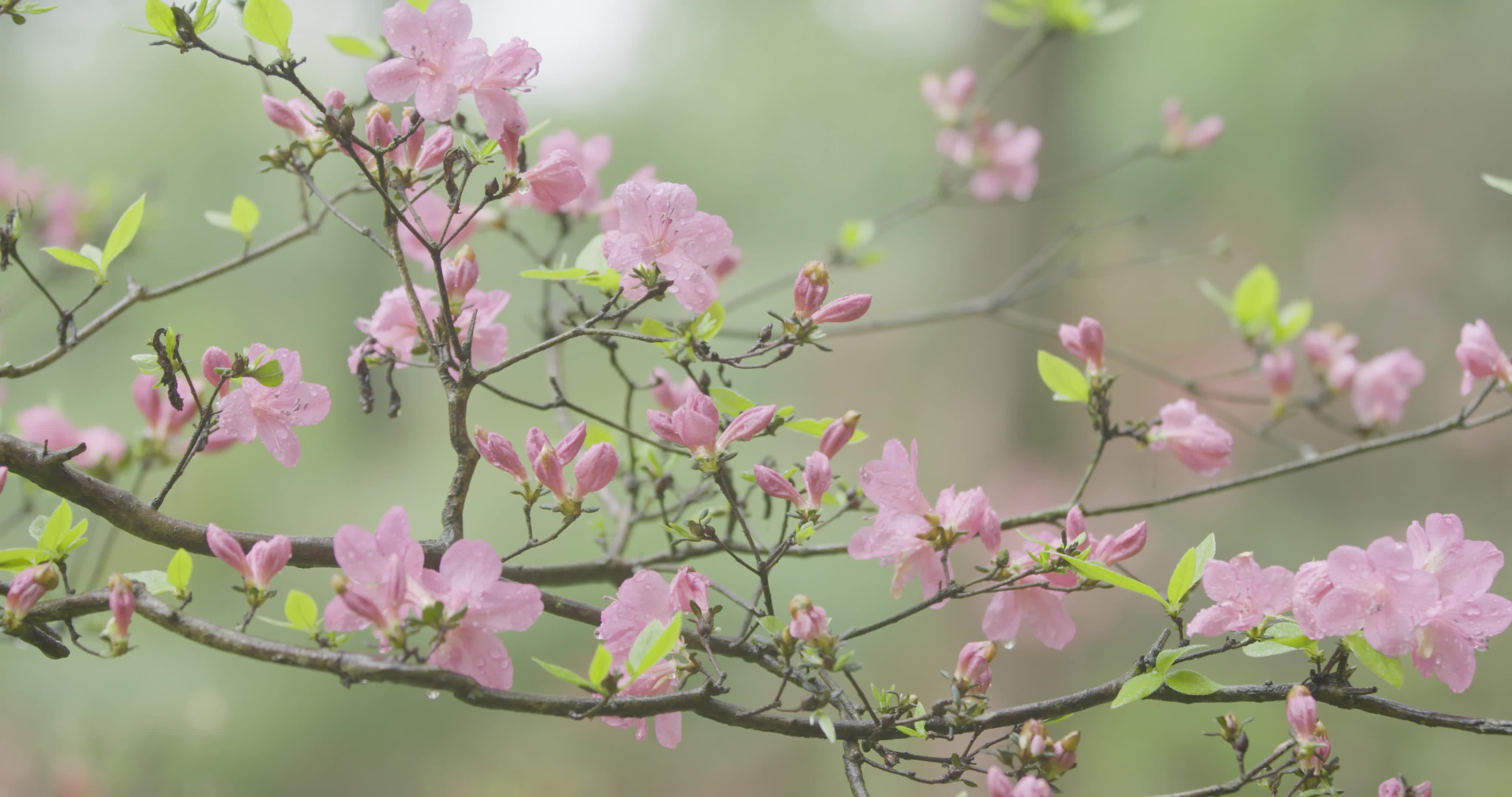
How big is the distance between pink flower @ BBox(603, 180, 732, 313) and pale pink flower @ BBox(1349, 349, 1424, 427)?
0.82 m

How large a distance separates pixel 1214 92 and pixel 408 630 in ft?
12.2

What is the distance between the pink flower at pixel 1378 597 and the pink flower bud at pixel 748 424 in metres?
0.28

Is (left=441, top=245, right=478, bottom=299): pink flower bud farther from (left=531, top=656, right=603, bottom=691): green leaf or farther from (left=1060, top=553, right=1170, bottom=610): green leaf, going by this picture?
(left=1060, top=553, right=1170, bottom=610): green leaf

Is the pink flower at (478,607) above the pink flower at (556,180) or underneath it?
underneath

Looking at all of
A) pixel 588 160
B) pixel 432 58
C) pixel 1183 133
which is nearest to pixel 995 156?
pixel 1183 133

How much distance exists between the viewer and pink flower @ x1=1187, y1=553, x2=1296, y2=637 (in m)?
0.49

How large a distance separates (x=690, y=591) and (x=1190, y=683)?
0.26 m

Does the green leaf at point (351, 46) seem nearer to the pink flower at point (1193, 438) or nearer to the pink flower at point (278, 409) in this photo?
the pink flower at point (278, 409)

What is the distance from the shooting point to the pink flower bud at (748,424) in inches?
20.2

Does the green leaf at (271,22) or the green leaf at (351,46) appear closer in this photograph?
the green leaf at (271,22)

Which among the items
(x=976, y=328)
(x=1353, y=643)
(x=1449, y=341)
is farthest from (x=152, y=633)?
(x=1449, y=341)

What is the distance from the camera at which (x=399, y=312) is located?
0.58m

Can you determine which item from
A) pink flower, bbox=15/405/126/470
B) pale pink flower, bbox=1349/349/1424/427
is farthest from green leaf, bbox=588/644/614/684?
pale pink flower, bbox=1349/349/1424/427

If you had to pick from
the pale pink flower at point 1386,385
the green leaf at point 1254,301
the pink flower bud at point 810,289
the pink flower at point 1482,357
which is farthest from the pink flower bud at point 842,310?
the pale pink flower at point 1386,385
